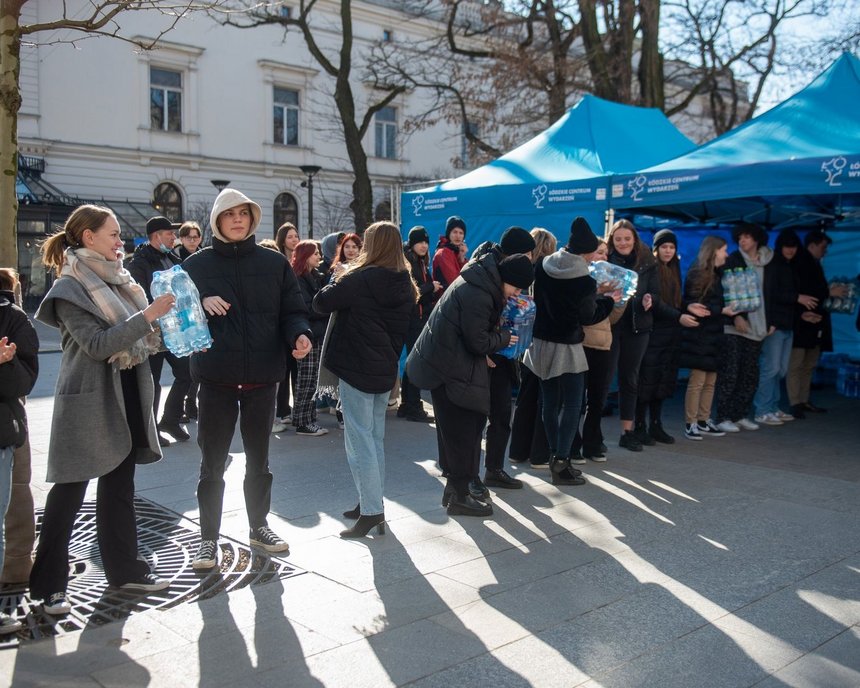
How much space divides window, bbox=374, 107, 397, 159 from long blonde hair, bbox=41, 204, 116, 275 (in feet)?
107

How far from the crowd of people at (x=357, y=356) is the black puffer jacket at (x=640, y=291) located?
0.06 ft

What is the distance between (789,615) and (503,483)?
7.92 feet

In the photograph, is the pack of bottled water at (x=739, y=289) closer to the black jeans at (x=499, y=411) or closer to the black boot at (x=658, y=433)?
the black boot at (x=658, y=433)

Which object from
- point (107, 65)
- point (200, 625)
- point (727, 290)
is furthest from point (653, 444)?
point (107, 65)

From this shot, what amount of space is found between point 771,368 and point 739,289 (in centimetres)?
126

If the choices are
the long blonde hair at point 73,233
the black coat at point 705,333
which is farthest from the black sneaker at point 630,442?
the long blonde hair at point 73,233

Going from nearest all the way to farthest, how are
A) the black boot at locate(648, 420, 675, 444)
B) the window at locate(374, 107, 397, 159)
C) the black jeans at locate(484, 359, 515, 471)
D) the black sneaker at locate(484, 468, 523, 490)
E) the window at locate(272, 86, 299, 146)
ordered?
the black jeans at locate(484, 359, 515, 471), the black sneaker at locate(484, 468, 523, 490), the black boot at locate(648, 420, 675, 444), the window at locate(272, 86, 299, 146), the window at locate(374, 107, 397, 159)

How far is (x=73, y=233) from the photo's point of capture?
384cm

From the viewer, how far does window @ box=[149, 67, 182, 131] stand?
30188 mm

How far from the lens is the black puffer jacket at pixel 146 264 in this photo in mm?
7012

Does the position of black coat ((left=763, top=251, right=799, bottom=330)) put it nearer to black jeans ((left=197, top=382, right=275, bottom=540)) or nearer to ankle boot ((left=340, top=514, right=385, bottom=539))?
ankle boot ((left=340, top=514, right=385, bottom=539))

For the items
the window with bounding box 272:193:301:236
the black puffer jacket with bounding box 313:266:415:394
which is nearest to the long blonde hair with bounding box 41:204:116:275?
the black puffer jacket with bounding box 313:266:415:394

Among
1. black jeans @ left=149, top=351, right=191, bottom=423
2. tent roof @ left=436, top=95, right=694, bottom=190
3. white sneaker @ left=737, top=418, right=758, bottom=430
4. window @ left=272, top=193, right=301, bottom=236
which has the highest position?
window @ left=272, top=193, right=301, bottom=236

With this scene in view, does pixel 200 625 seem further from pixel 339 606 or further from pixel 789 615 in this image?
pixel 789 615
